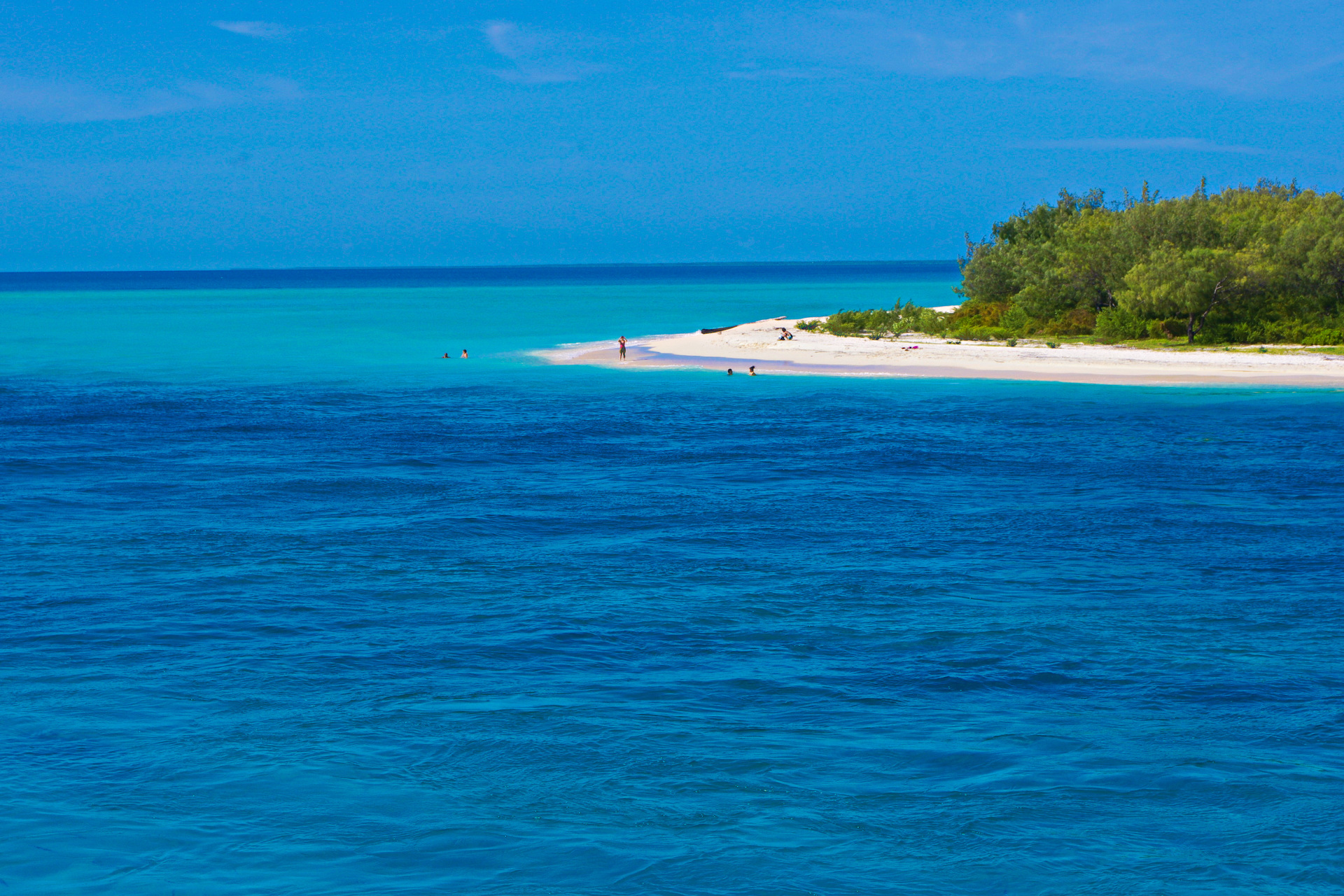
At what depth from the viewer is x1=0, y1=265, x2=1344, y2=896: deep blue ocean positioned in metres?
10.2

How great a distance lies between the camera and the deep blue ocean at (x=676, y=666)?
1020 centimetres

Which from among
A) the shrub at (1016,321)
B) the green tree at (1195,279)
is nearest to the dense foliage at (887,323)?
the shrub at (1016,321)

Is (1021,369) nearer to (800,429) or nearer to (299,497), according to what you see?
(800,429)

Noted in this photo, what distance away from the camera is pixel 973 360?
54.3m

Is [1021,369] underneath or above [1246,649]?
above

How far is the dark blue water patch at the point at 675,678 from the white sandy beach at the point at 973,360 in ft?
62.5

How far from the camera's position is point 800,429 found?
119 feet

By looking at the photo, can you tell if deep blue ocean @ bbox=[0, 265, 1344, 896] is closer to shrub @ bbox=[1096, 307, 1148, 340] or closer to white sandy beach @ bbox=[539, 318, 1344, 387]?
white sandy beach @ bbox=[539, 318, 1344, 387]

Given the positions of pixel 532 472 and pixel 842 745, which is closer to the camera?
pixel 842 745

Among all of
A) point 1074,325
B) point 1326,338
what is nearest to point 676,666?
point 1326,338

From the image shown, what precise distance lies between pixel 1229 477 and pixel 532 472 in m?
15.8

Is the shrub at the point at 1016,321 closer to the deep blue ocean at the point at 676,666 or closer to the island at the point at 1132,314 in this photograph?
the island at the point at 1132,314

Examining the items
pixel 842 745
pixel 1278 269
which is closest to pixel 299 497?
pixel 842 745

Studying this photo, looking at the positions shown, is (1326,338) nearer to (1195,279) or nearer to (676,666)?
(1195,279)
